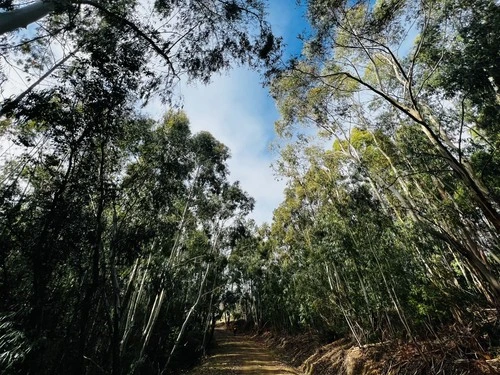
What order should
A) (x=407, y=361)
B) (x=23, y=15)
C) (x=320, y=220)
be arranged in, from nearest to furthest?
(x=23, y=15) → (x=407, y=361) → (x=320, y=220)

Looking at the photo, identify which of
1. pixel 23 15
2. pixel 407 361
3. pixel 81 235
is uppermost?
pixel 23 15

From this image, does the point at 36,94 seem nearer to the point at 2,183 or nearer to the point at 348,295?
the point at 2,183

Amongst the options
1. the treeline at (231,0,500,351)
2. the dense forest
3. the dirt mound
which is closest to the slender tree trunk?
the dense forest

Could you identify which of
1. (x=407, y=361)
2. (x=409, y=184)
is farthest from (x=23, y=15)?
(x=409, y=184)

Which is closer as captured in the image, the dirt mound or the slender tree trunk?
the slender tree trunk

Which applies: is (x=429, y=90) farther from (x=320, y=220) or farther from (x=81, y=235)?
(x=81, y=235)

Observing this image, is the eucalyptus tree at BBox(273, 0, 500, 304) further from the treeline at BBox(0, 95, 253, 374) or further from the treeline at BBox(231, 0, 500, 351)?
the treeline at BBox(0, 95, 253, 374)

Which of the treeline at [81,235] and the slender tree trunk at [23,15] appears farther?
the treeline at [81,235]

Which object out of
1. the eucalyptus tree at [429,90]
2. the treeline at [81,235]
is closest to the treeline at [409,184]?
the eucalyptus tree at [429,90]

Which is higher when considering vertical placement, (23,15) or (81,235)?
(23,15)

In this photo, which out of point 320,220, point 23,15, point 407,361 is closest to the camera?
point 23,15

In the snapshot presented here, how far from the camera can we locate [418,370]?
489 cm

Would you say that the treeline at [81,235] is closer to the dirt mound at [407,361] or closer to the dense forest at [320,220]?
the dense forest at [320,220]

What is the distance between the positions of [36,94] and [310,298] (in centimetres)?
1001
